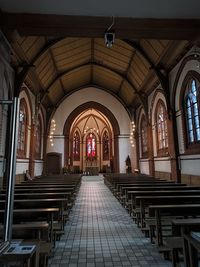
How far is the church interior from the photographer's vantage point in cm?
303

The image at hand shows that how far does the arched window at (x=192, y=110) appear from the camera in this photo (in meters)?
8.45

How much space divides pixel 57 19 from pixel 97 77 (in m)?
12.2

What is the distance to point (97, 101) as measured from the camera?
18.2m

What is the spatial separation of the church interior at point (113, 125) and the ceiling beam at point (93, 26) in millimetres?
25

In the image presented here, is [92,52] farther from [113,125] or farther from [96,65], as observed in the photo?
[113,125]

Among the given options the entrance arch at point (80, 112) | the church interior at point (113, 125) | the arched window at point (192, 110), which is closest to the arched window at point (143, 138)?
→ the church interior at point (113, 125)

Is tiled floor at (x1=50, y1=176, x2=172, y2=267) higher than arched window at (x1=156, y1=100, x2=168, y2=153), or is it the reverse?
arched window at (x1=156, y1=100, x2=168, y2=153)

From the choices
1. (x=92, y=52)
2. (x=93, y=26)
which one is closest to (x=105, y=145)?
(x=92, y=52)

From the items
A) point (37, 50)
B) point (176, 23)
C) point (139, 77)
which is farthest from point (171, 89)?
point (37, 50)

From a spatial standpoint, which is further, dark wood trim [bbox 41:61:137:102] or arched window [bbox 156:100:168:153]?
dark wood trim [bbox 41:61:137:102]

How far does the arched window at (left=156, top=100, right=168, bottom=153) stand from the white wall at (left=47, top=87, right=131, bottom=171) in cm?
554

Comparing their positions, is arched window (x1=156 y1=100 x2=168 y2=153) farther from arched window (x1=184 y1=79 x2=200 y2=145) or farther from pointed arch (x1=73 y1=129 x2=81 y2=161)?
pointed arch (x1=73 y1=129 x2=81 y2=161)

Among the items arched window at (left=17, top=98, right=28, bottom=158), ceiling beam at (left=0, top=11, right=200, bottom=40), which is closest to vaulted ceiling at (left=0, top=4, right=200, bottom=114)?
ceiling beam at (left=0, top=11, right=200, bottom=40)

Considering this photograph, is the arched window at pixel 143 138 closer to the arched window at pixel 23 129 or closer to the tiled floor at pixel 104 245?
the arched window at pixel 23 129
